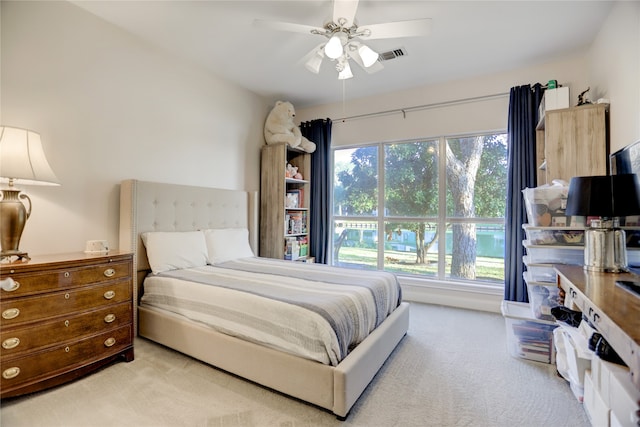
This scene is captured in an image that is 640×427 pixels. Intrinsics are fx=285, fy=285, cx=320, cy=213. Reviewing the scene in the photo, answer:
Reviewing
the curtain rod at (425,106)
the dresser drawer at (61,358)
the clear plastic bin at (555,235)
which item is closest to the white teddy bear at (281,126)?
the curtain rod at (425,106)

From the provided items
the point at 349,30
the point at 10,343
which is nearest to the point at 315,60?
the point at 349,30

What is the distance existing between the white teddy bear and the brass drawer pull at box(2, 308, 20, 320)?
10.1 feet

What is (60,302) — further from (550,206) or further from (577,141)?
(577,141)

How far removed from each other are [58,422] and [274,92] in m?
3.83

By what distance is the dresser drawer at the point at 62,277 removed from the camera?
163 cm

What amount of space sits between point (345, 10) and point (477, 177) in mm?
2609

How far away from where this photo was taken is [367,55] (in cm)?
221

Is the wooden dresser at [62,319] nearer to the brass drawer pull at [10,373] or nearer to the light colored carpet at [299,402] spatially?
the brass drawer pull at [10,373]

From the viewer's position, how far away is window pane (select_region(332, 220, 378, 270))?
4.20m

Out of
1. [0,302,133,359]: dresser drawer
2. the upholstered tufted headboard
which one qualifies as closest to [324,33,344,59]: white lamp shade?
the upholstered tufted headboard

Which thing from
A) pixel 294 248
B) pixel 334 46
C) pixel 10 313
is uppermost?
pixel 334 46

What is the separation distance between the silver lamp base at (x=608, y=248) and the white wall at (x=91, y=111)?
3.56 metres

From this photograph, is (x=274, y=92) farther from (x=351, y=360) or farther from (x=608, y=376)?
(x=608, y=376)

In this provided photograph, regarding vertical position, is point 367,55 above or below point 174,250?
above
